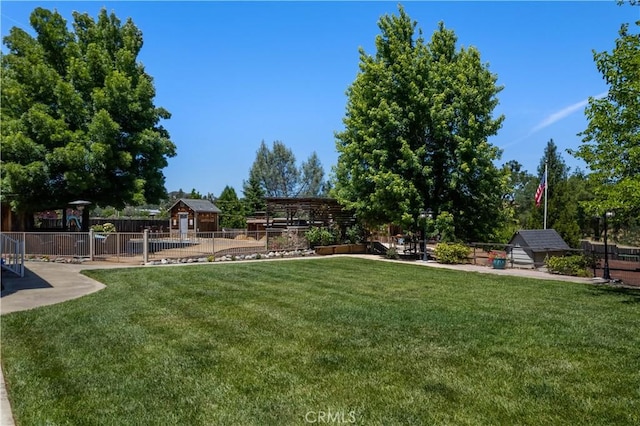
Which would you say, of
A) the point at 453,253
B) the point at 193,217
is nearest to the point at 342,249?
the point at 453,253

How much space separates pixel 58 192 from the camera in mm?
22922

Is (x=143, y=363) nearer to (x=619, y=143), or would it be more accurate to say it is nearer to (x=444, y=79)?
(x=619, y=143)

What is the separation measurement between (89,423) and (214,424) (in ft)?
3.37

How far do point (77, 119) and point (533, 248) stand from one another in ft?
71.5

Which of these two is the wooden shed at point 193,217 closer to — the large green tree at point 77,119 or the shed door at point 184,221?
the shed door at point 184,221

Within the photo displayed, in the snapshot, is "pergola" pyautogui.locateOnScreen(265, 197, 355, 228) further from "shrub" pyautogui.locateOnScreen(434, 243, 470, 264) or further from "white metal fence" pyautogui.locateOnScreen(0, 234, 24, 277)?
"white metal fence" pyautogui.locateOnScreen(0, 234, 24, 277)

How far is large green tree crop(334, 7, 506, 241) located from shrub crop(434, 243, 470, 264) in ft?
7.58

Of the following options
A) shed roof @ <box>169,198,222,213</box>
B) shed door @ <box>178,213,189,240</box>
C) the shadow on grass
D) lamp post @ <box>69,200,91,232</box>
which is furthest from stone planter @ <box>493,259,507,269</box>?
shed door @ <box>178,213,189,240</box>

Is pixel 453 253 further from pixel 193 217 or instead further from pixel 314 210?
pixel 193 217

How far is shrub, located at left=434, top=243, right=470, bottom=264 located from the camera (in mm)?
18750

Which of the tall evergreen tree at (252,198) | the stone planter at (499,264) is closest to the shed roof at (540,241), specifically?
the stone planter at (499,264)

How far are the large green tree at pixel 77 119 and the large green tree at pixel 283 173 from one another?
100 feet

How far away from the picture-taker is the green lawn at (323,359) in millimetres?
3949

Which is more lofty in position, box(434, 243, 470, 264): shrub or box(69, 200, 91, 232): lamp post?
box(69, 200, 91, 232): lamp post
